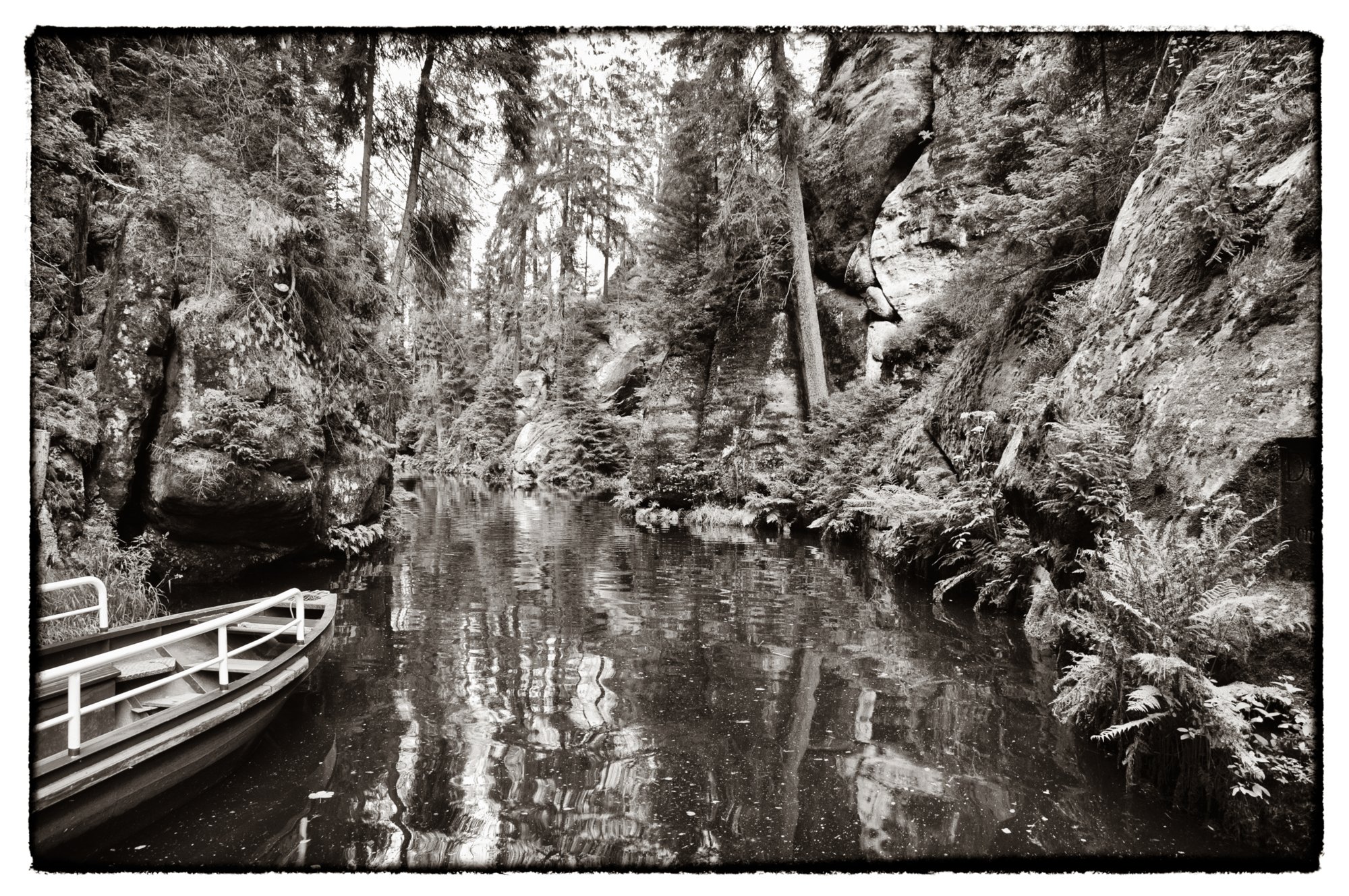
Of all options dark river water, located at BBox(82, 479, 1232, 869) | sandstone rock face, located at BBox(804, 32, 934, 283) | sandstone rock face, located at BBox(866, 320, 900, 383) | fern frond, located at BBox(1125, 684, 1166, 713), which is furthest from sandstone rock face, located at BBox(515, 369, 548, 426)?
fern frond, located at BBox(1125, 684, 1166, 713)

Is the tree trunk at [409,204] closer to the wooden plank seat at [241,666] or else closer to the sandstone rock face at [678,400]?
the sandstone rock face at [678,400]

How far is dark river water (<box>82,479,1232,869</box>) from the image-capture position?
317cm

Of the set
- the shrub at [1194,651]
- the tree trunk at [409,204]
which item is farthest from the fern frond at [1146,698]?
the tree trunk at [409,204]

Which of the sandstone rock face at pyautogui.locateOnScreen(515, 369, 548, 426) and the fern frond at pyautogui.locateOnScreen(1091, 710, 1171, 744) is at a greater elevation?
the sandstone rock face at pyautogui.locateOnScreen(515, 369, 548, 426)

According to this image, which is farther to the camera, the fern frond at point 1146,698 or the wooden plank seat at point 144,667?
the wooden plank seat at point 144,667

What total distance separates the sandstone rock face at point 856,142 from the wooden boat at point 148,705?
48.1 feet

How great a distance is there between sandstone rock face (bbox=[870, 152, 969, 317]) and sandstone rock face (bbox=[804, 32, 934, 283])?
59 centimetres

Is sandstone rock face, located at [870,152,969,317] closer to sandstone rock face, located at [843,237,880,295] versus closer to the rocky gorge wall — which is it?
sandstone rock face, located at [843,237,880,295]

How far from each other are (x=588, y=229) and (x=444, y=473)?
17.2 m

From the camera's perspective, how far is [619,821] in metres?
3.36

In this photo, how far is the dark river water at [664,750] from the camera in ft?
10.4

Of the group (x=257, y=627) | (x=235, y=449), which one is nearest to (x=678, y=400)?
(x=235, y=449)

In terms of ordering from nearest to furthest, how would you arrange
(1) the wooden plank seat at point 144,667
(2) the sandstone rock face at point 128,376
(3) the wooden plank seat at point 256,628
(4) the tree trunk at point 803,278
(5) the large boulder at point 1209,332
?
(5) the large boulder at point 1209,332 → (1) the wooden plank seat at point 144,667 → (3) the wooden plank seat at point 256,628 → (2) the sandstone rock face at point 128,376 → (4) the tree trunk at point 803,278

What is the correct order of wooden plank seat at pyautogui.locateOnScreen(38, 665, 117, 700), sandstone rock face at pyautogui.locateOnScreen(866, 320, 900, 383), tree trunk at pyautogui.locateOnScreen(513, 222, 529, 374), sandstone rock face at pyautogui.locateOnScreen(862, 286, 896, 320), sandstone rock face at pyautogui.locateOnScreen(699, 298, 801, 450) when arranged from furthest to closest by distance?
tree trunk at pyautogui.locateOnScreen(513, 222, 529, 374)
sandstone rock face at pyautogui.locateOnScreen(699, 298, 801, 450)
sandstone rock face at pyautogui.locateOnScreen(862, 286, 896, 320)
sandstone rock face at pyautogui.locateOnScreen(866, 320, 900, 383)
wooden plank seat at pyautogui.locateOnScreen(38, 665, 117, 700)
